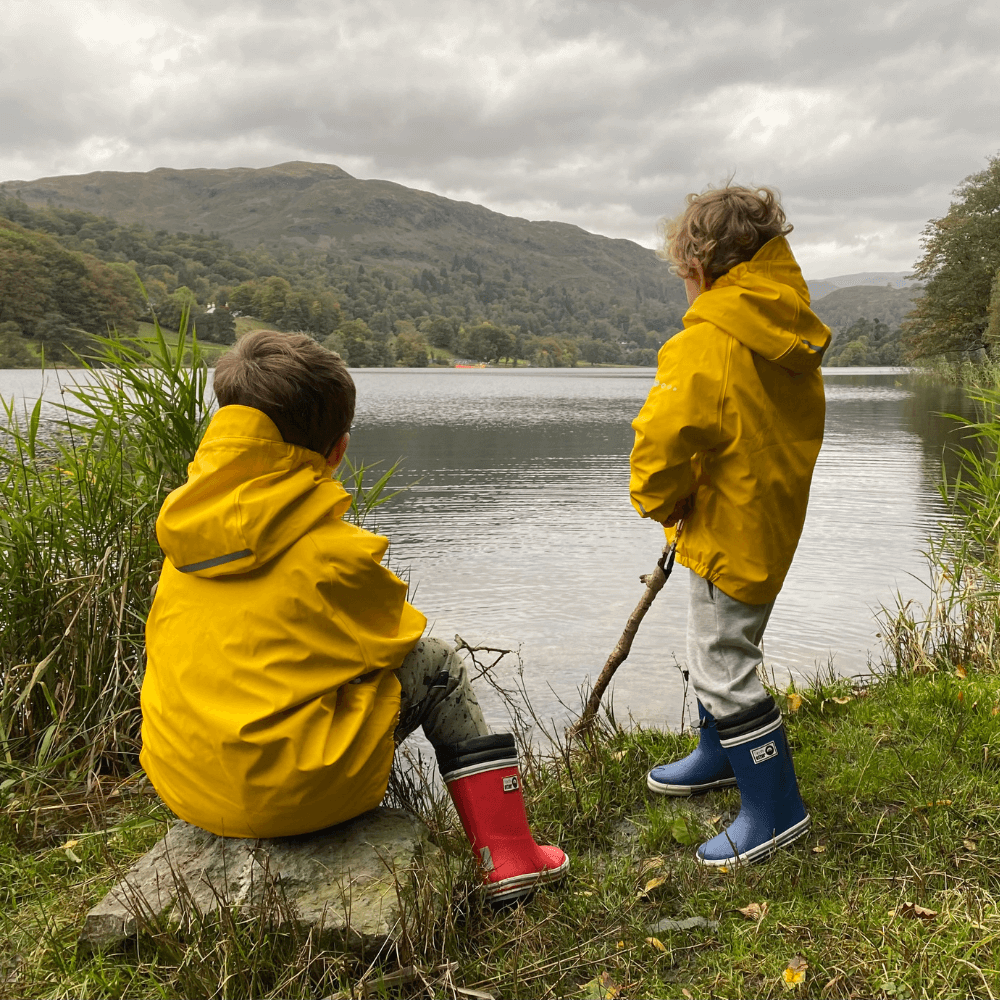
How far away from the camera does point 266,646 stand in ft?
6.66

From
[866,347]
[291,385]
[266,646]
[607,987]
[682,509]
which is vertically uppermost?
[866,347]

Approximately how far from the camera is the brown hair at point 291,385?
2.20m

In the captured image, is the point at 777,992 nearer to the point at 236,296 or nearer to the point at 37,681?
the point at 37,681

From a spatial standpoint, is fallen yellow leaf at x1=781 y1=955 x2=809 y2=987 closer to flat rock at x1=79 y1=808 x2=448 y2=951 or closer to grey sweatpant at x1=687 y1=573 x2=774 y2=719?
grey sweatpant at x1=687 y1=573 x2=774 y2=719

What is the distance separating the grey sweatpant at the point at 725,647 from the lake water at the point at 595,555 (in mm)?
2208

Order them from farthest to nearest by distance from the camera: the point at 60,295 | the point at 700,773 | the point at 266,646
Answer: the point at 60,295 → the point at 700,773 → the point at 266,646

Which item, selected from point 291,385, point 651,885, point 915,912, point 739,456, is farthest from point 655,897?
point 291,385

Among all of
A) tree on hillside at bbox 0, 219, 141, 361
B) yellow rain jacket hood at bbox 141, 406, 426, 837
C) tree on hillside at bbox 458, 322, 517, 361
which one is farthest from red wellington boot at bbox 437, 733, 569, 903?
tree on hillside at bbox 458, 322, 517, 361

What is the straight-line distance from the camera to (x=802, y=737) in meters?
3.70

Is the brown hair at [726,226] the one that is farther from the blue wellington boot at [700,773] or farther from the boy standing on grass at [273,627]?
the blue wellington boot at [700,773]

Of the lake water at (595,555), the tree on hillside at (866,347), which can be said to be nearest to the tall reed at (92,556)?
the lake water at (595,555)

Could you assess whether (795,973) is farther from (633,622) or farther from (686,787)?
(633,622)

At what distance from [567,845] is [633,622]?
0.88 m

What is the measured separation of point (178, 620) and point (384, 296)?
12363 cm
